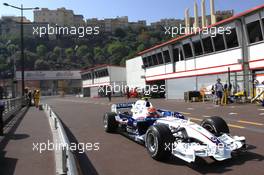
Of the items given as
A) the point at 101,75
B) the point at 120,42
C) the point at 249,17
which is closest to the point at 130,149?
the point at 249,17

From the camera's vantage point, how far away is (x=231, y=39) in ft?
89.7

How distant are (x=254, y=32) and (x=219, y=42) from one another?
4435 mm

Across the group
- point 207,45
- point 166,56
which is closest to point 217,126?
point 207,45

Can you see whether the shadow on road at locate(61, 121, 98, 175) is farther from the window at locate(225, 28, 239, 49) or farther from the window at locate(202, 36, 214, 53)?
the window at locate(202, 36, 214, 53)

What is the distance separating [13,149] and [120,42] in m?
110

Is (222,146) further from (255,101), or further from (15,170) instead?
(255,101)

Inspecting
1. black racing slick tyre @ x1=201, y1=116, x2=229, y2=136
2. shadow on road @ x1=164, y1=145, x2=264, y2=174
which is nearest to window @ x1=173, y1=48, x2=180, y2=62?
black racing slick tyre @ x1=201, y1=116, x2=229, y2=136

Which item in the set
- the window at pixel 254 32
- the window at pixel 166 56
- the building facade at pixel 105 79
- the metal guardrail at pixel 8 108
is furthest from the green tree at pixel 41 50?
the window at pixel 254 32

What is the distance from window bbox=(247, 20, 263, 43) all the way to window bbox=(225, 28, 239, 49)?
4.86 feet

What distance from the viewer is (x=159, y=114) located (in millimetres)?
9453

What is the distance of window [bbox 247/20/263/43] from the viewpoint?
24.4 m

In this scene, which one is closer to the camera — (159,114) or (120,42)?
(159,114)

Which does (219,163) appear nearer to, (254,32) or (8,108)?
(8,108)

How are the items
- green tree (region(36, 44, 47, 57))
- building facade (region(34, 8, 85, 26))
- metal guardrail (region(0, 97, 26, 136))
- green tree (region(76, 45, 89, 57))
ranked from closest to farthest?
metal guardrail (region(0, 97, 26, 136)), green tree (region(36, 44, 47, 57)), green tree (region(76, 45, 89, 57)), building facade (region(34, 8, 85, 26))
